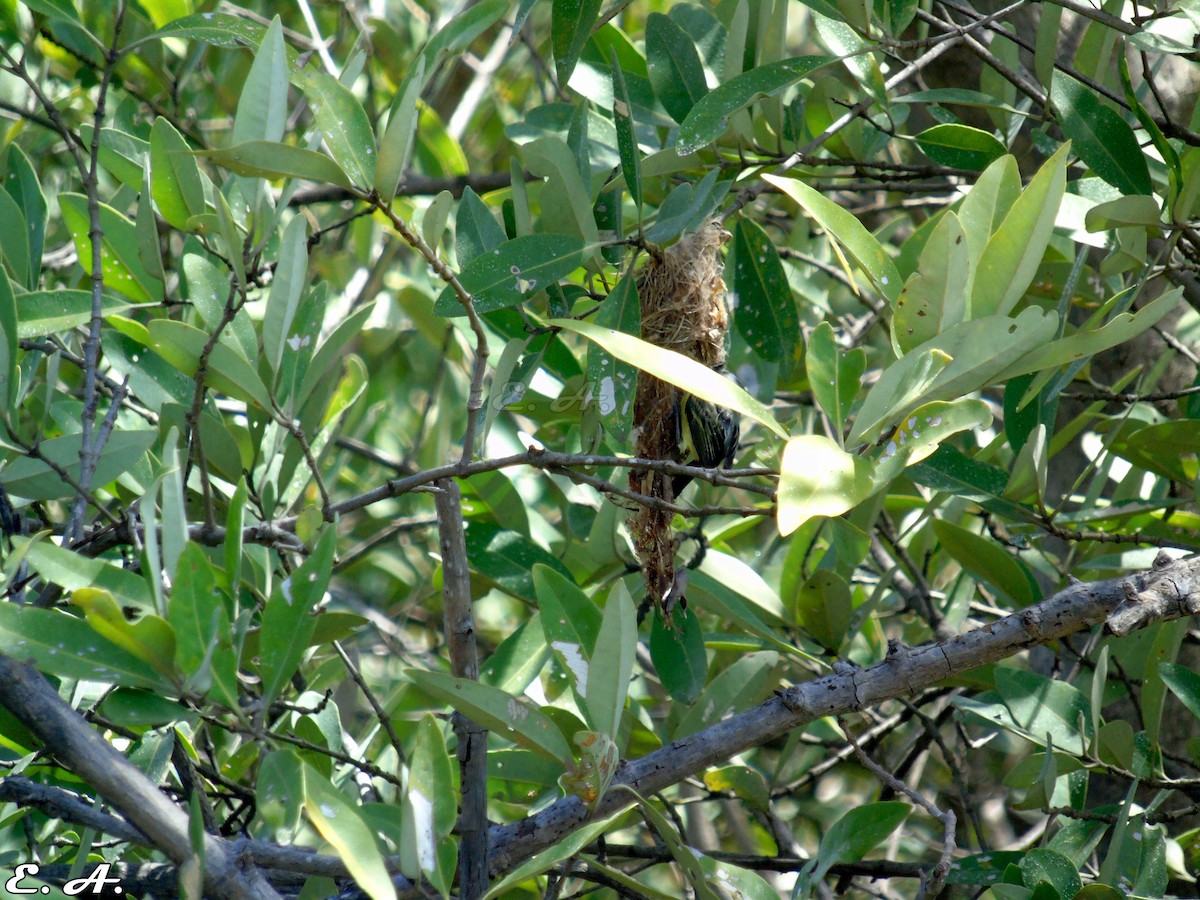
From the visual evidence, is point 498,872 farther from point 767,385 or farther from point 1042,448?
point 767,385

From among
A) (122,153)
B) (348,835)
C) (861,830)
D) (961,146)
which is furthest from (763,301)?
(348,835)

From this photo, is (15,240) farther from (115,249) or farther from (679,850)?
(679,850)

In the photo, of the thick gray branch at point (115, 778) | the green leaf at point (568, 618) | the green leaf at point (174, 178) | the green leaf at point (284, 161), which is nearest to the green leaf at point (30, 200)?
the green leaf at point (174, 178)

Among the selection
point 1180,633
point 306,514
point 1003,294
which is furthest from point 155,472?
point 1180,633

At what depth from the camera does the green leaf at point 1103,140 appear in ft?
4.06

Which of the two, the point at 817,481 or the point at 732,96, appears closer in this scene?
the point at 817,481

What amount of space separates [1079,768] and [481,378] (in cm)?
85

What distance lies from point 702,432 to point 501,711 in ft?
1.44

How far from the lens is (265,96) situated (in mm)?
1009

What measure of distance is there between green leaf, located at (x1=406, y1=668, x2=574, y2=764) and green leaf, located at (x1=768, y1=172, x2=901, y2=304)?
483 mm

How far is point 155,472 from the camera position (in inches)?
49.6

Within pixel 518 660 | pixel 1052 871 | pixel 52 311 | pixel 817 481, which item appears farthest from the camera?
pixel 518 660

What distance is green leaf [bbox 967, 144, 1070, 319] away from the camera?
853 millimetres

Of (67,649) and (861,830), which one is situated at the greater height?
(67,649)
